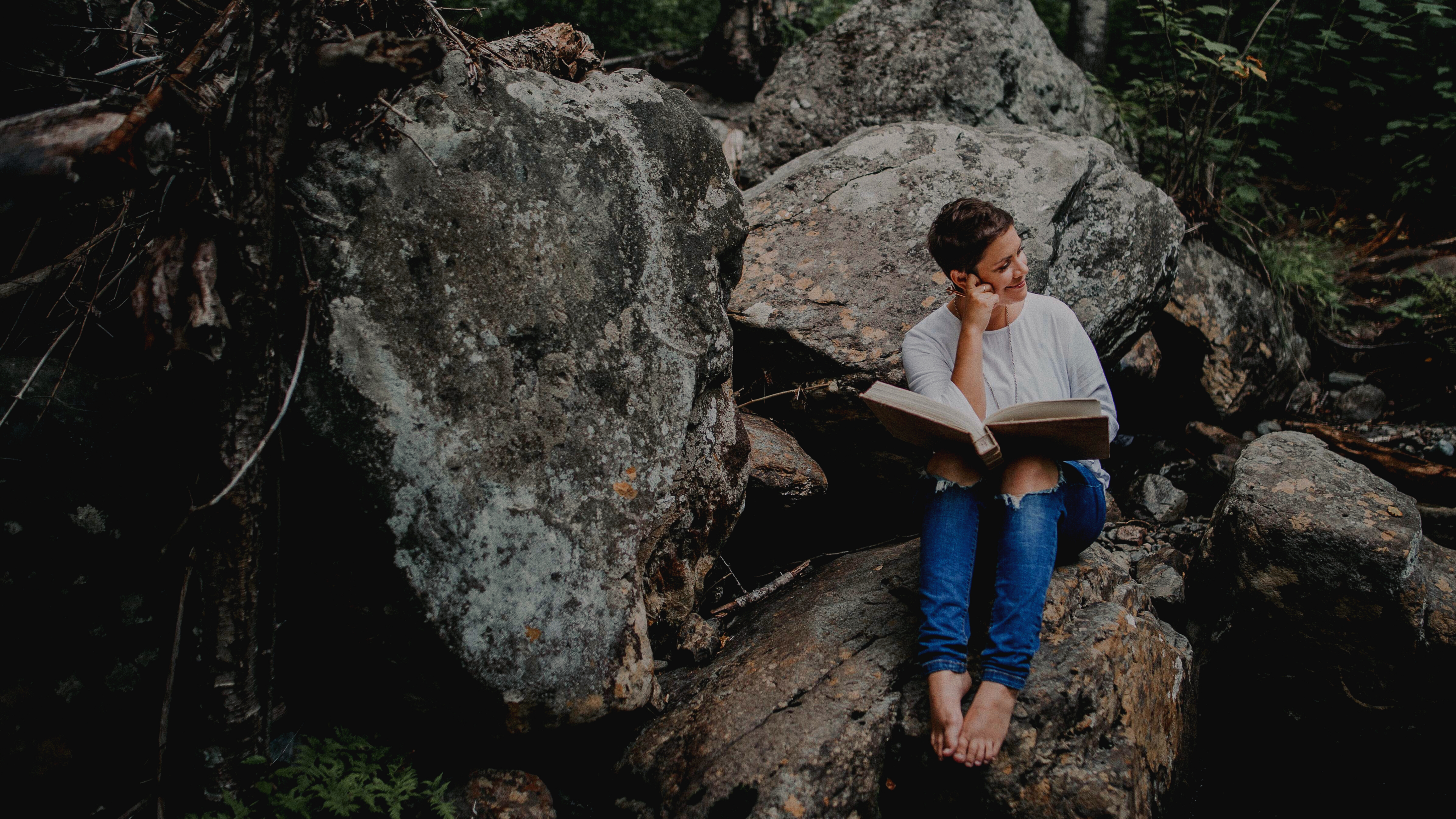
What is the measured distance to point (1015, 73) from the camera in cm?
491

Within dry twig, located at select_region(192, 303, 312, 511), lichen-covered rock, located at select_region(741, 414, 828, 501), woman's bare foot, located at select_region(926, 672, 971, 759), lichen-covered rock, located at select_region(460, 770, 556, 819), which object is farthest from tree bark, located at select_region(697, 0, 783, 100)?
lichen-covered rock, located at select_region(460, 770, 556, 819)

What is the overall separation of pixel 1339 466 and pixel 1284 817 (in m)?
1.45

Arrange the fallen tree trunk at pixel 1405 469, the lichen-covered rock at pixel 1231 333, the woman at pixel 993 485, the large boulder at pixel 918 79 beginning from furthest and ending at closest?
the large boulder at pixel 918 79 → the lichen-covered rock at pixel 1231 333 → the fallen tree trunk at pixel 1405 469 → the woman at pixel 993 485

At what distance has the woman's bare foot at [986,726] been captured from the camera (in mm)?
2203

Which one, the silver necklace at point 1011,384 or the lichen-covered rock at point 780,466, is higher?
the silver necklace at point 1011,384

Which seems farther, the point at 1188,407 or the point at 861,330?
the point at 1188,407

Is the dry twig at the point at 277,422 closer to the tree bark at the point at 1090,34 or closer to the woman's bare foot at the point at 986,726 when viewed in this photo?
the woman's bare foot at the point at 986,726

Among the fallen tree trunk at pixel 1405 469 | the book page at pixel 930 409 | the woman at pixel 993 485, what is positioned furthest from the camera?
the fallen tree trunk at pixel 1405 469

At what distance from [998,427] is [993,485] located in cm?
27

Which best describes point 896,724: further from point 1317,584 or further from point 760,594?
point 1317,584

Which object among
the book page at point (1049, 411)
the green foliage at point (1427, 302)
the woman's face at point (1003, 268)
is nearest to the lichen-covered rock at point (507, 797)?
the book page at point (1049, 411)

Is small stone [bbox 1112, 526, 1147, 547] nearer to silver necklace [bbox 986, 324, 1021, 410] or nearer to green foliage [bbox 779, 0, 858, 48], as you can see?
silver necklace [bbox 986, 324, 1021, 410]

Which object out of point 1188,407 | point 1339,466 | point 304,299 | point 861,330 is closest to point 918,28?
point 861,330

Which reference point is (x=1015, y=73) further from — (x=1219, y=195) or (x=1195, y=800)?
(x=1195, y=800)
